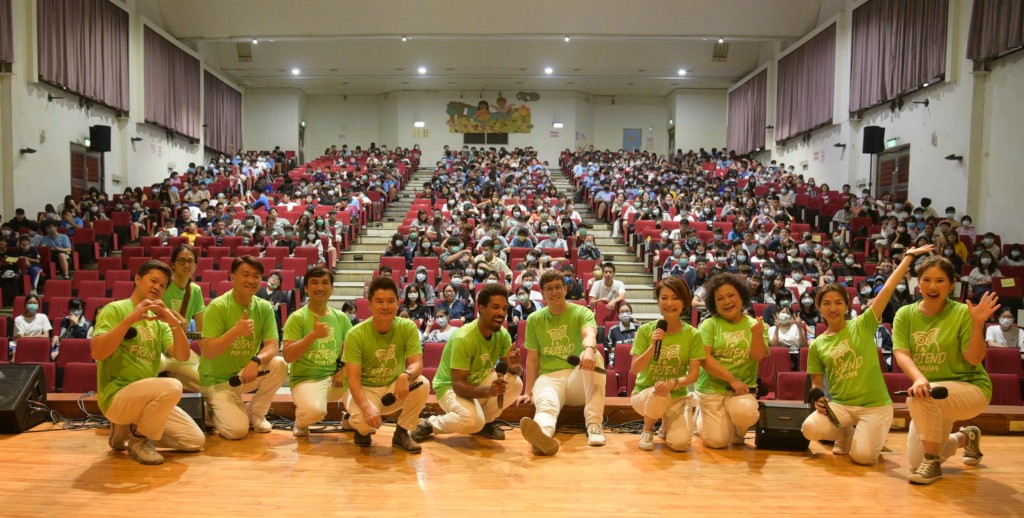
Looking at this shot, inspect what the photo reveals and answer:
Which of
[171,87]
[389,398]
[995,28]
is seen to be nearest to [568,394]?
[389,398]

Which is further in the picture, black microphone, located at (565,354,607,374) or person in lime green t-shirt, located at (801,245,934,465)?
black microphone, located at (565,354,607,374)

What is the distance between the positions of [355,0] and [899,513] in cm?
1672

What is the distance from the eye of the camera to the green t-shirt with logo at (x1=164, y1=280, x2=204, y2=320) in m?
4.88

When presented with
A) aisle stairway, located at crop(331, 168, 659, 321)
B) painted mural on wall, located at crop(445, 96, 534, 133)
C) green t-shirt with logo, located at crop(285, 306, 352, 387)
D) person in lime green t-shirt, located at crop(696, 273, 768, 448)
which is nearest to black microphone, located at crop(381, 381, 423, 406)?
green t-shirt with logo, located at crop(285, 306, 352, 387)

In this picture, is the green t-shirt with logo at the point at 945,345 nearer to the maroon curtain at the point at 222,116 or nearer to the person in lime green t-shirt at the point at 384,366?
the person in lime green t-shirt at the point at 384,366

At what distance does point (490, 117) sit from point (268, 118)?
7212 mm

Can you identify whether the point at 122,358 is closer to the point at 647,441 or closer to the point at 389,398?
the point at 389,398

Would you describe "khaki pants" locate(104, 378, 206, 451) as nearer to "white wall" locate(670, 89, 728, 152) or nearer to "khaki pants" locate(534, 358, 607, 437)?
"khaki pants" locate(534, 358, 607, 437)

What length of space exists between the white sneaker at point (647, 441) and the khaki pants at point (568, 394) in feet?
0.91

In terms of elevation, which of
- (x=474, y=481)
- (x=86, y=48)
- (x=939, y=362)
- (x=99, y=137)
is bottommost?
(x=474, y=481)

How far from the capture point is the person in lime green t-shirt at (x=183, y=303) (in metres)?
4.70

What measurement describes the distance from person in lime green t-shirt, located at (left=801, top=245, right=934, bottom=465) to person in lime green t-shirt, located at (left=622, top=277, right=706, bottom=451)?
0.67 meters

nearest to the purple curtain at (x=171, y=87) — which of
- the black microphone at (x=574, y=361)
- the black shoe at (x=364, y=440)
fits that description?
the black shoe at (x=364, y=440)

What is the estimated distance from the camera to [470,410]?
14.3 ft
